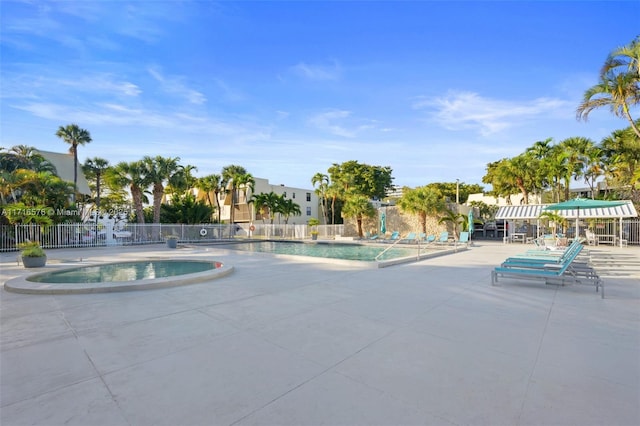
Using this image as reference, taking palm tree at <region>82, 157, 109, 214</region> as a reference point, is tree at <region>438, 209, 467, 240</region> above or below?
below

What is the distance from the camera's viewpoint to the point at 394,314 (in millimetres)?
5105

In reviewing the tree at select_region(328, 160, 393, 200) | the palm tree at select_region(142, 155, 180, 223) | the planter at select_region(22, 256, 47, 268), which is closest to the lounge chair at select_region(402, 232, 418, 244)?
the planter at select_region(22, 256, 47, 268)

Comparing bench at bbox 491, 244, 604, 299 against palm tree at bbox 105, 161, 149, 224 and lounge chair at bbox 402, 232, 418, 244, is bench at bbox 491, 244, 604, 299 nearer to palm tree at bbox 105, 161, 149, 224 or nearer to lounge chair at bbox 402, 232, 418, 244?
lounge chair at bbox 402, 232, 418, 244

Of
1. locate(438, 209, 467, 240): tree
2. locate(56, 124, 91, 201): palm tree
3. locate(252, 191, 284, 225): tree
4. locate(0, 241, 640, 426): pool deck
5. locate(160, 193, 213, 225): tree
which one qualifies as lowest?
locate(0, 241, 640, 426): pool deck

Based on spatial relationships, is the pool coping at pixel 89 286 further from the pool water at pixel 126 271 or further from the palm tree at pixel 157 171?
the palm tree at pixel 157 171

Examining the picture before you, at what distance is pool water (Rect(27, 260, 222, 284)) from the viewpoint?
894cm

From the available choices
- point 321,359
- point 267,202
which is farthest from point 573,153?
point 321,359

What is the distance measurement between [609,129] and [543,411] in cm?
3226

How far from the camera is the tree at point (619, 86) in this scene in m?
11.5

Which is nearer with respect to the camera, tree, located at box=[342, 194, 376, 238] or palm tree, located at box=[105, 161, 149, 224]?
palm tree, located at box=[105, 161, 149, 224]

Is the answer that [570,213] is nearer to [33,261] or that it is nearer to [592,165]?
[592,165]

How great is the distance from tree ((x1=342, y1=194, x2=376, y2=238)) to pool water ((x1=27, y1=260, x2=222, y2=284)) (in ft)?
67.2

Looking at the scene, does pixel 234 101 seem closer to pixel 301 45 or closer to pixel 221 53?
pixel 221 53

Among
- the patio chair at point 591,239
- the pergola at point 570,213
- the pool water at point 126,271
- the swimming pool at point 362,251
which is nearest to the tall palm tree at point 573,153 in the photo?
the pergola at point 570,213
